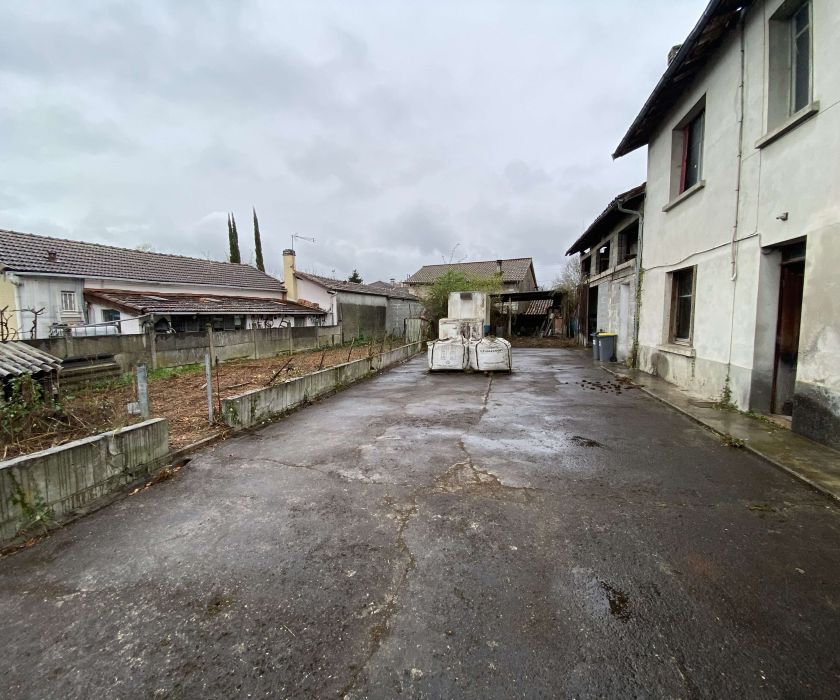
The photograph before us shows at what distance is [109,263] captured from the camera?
58.1 feet

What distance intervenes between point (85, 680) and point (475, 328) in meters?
11.1

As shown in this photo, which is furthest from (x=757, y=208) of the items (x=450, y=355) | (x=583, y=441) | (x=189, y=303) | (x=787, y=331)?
(x=189, y=303)

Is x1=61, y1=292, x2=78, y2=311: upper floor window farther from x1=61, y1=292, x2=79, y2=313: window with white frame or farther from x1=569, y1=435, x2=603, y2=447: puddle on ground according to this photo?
x1=569, y1=435, x2=603, y2=447: puddle on ground

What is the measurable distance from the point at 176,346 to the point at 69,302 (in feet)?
25.5

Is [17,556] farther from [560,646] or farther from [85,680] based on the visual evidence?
[560,646]

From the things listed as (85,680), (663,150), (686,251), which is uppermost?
(663,150)

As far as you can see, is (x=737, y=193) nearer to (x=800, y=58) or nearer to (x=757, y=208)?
(x=757, y=208)

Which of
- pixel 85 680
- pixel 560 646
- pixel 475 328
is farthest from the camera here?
pixel 475 328

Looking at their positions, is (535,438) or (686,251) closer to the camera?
(535,438)

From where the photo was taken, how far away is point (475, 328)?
1214cm

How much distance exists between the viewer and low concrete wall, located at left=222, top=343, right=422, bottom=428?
5547 mm

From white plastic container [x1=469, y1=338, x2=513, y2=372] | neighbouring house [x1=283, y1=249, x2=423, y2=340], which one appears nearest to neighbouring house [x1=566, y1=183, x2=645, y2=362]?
white plastic container [x1=469, y1=338, x2=513, y2=372]

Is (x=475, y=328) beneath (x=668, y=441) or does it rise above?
above

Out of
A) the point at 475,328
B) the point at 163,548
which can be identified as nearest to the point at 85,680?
the point at 163,548
